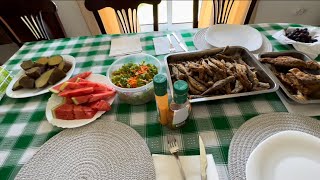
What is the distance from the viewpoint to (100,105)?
0.68 m

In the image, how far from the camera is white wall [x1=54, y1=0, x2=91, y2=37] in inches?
69.4

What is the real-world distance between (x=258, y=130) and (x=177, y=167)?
274 mm

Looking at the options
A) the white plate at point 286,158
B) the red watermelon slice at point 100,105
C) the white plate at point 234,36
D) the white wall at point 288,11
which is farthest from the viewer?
the white wall at point 288,11

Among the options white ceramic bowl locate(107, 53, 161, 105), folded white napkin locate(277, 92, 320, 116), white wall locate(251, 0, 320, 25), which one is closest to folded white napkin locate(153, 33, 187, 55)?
white ceramic bowl locate(107, 53, 161, 105)

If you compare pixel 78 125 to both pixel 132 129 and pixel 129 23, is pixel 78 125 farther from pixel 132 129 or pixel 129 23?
pixel 129 23

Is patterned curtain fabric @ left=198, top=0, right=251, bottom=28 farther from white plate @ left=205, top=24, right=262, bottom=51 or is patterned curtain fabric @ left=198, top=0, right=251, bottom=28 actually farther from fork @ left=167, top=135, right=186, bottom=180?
fork @ left=167, top=135, right=186, bottom=180

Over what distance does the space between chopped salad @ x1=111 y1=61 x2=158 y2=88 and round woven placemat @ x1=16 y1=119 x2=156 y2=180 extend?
0.15 m

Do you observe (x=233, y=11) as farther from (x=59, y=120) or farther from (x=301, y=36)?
(x=59, y=120)

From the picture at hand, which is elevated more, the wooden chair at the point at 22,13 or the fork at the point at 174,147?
the wooden chair at the point at 22,13

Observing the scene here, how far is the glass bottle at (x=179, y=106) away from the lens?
521 mm

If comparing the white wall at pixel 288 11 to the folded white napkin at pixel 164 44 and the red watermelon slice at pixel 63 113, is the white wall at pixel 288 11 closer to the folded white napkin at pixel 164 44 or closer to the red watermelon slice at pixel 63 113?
the folded white napkin at pixel 164 44

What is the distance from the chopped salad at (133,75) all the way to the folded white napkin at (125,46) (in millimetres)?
228

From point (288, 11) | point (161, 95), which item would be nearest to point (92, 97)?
point (161, 95)

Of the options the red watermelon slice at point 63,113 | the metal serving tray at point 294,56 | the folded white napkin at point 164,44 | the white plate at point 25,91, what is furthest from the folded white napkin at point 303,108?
the white plate at point 25,91
